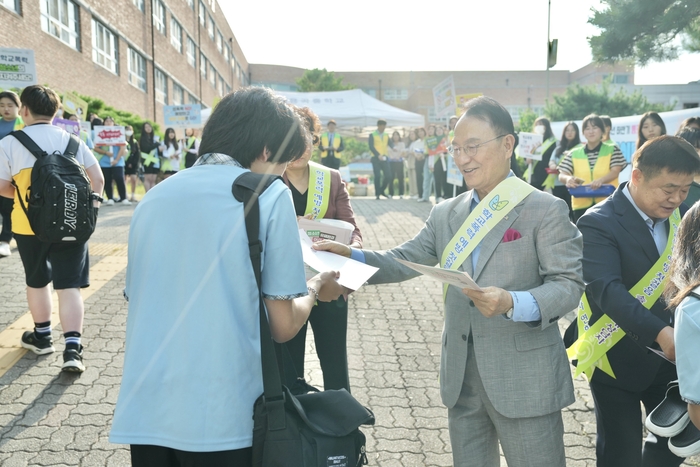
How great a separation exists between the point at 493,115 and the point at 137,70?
103 feet

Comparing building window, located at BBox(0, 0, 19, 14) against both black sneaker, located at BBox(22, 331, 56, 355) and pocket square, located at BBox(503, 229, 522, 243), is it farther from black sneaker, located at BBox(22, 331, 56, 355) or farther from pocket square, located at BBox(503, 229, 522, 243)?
pocket square, located at BBox(503, 229, 522, 243)

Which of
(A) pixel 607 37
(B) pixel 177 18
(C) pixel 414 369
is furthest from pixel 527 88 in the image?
(C) pixel 414 369

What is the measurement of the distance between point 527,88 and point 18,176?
62552mm

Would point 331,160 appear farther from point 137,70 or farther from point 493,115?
point 137,70

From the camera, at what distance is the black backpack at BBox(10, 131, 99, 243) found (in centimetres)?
450

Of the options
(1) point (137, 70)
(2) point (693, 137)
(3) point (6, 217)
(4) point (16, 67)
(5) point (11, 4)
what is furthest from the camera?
(1) point (137, 70)

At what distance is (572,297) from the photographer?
241cm

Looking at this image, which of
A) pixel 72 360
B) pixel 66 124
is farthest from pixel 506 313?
pixel 66 124

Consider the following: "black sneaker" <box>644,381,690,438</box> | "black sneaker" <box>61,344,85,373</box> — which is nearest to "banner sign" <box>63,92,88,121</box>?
"black sneaker" <box>61,344,85,373</box>

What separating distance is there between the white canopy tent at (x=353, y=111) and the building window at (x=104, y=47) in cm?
840

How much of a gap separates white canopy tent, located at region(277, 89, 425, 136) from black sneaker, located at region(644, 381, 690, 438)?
68.2 ft

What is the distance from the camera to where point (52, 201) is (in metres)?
4.51

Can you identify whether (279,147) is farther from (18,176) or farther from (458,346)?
(18,176)

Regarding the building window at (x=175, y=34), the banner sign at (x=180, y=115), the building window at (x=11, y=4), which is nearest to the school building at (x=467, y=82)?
the building window at (x=175, y=34)
